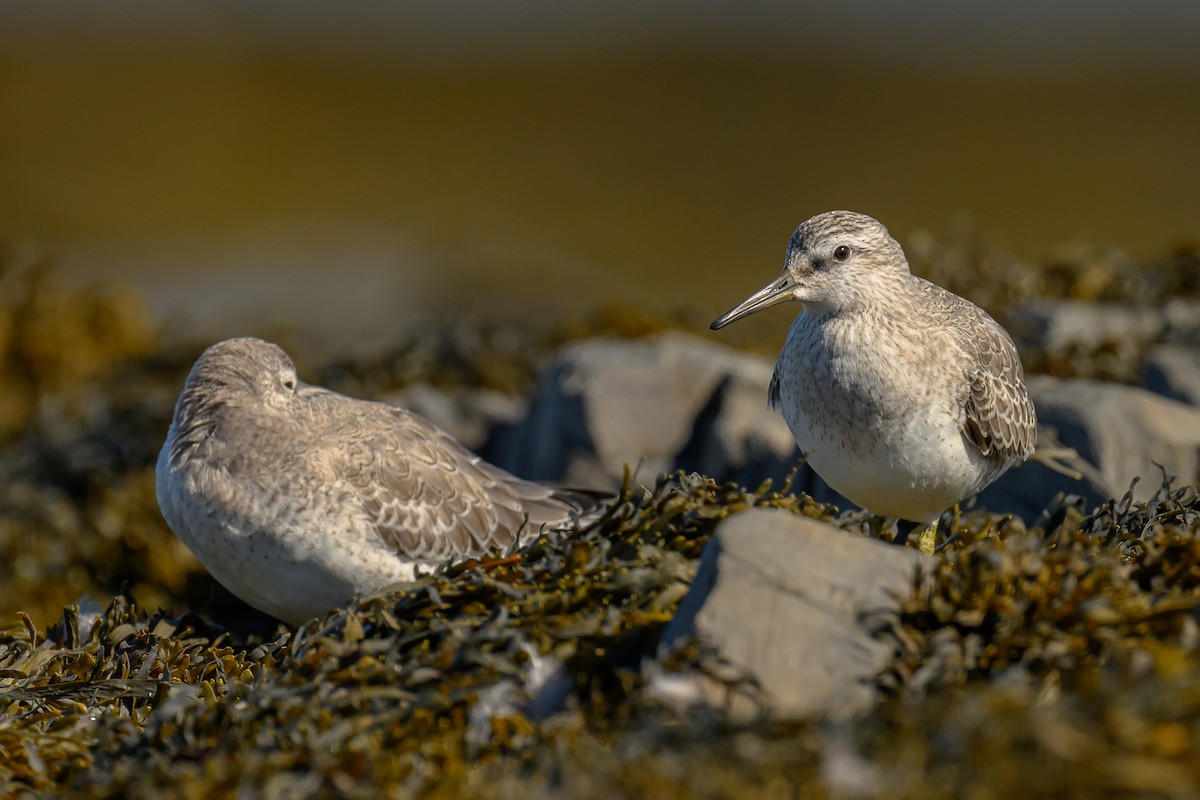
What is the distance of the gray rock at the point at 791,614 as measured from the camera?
324cm

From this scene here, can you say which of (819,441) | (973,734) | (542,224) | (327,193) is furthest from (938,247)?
(327,193)

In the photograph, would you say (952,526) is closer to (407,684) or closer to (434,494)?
(407,684)

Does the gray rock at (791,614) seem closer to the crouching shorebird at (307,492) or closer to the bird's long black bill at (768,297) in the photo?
the bird's long black bill at (768,297)

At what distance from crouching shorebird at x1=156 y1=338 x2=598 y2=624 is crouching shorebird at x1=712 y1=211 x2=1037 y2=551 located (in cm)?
107

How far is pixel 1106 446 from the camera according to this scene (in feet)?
19.6

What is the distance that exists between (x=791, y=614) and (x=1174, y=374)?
4.66 meters

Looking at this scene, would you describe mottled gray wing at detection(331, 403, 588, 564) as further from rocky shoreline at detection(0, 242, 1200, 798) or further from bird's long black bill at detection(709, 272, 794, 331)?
bird's long black bill at detection(709, 272, 794, 331)

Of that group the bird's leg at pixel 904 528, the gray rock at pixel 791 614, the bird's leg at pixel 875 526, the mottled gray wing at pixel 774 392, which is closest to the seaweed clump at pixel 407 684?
the gray rock at pixel 791 614

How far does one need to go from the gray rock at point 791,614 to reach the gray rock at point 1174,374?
4.14 meters

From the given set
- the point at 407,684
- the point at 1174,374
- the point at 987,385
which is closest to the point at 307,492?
the point at 407,684

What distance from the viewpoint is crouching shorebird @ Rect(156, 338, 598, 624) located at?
5289mm

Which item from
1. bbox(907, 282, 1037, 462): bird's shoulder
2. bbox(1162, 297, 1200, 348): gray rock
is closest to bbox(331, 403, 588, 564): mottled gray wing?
bbox(907, 282, 1037, 462): bird's shoulder

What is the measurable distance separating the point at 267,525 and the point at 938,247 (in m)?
5.74

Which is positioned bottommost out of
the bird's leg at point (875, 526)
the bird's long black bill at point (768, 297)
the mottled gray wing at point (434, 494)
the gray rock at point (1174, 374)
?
the mottled gray wing at point (434, 494)
